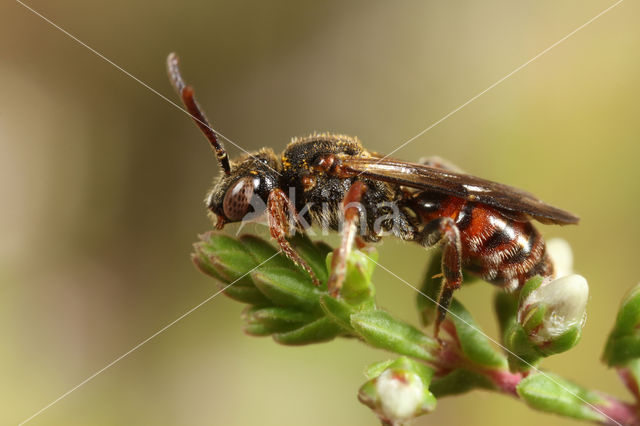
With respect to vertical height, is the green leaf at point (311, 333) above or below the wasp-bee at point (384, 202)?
below

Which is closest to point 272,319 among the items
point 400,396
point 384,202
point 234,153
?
point 400,396

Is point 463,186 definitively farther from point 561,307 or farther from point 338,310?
point 338,310

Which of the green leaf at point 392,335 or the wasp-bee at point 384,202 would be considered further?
the wasp-bee at point 384,202

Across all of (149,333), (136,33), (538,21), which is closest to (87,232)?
(149,333)

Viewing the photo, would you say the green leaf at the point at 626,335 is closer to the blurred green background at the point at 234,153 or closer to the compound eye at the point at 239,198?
the compound eye at the point at 239,198

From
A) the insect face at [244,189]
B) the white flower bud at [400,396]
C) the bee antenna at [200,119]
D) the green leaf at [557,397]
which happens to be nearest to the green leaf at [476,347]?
the green leaf at [557,397]

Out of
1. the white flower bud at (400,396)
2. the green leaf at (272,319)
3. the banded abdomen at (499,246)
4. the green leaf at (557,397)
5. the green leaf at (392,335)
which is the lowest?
Answer: the green leaf at (557,397)

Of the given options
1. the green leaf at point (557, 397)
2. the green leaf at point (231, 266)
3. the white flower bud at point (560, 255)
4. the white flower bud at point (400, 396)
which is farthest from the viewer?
the white flower bud at point (560, 255)

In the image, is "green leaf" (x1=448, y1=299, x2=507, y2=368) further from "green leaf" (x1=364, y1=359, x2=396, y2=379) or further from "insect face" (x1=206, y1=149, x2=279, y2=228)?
"insect face" (x1=206, y1=149, x2=279, y2=228)
